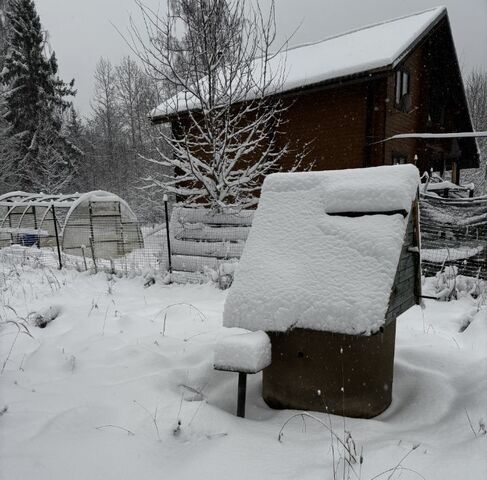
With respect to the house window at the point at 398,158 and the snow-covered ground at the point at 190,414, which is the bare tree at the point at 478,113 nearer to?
the house window at the point at 398,158

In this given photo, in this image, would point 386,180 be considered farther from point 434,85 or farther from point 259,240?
point 434,85

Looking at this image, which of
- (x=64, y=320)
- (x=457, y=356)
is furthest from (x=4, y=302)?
(x=457, y=356)

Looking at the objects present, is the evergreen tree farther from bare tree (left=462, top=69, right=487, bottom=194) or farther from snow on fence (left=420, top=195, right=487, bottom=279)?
bare tree (left=462, top=69, right=487, bottom=194)

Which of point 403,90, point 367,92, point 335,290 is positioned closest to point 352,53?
point 367,92

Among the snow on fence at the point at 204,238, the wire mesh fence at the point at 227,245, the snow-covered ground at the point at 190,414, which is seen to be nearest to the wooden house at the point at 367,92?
the snow on fence at the point at 204,238

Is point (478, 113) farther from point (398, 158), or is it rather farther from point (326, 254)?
point (326, 254)

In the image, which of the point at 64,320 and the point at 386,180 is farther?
the point at 64,320

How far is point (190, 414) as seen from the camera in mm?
2289

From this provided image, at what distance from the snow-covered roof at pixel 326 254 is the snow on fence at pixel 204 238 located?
13.5 ft

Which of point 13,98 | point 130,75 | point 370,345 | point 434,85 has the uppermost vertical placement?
point 130,75

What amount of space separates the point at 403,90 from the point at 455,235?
29.2 ft

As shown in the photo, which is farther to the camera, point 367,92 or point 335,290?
point 367,92

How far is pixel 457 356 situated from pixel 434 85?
14.7 metres

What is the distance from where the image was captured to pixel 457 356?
9.90 feet
